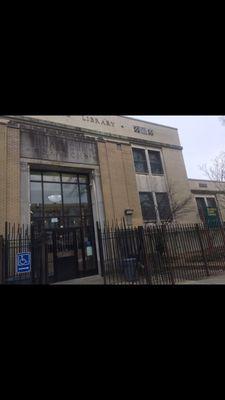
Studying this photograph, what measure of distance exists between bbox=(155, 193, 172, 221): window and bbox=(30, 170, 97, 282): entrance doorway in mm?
5206

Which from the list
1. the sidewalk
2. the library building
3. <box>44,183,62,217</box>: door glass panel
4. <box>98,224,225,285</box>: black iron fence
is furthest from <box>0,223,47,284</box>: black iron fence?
the sidewalk

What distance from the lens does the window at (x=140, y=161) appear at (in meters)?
17.5

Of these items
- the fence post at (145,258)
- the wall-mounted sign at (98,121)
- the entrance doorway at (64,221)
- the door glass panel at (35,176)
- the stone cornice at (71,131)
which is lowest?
the fence post at (145,258)

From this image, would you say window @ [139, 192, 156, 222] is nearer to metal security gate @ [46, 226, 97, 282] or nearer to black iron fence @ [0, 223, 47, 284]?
metal security gate @ [46, 226, 97, 282]

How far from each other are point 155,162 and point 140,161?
1.52m

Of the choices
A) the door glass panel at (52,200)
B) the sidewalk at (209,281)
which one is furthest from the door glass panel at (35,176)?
the sidewalk at (209,281)

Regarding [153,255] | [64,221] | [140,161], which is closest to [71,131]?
[64,221]

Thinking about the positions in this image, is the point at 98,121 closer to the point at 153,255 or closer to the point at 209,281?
the point at 153,255

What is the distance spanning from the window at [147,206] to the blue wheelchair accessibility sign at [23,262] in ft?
29.0

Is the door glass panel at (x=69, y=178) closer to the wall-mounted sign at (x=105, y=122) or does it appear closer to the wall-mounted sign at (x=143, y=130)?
the wall-mounted sign at (x=105, y=122)

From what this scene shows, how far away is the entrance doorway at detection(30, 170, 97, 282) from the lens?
1194cm
